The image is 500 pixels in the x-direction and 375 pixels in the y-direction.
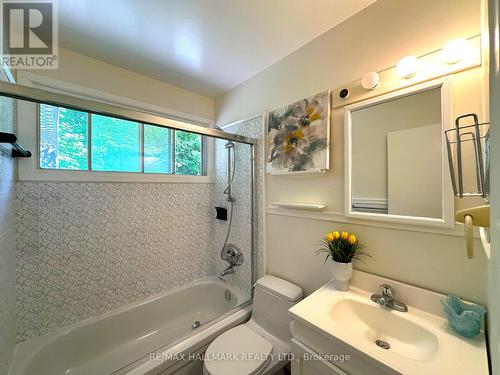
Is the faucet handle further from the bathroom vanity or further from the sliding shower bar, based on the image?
→ the sliding shower bar

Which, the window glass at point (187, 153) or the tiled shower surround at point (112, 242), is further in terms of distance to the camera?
the window glass at point (187, 153)

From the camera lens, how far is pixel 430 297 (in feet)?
3.15

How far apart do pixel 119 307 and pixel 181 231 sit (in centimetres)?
83

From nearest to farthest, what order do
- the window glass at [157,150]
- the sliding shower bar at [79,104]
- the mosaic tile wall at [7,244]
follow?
the sliding shower bar at [79,104], the mosaic tile wall at [7,244], the window glass at [157,150]

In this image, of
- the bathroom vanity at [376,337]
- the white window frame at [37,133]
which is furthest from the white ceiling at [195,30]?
the bathroom vanity at [376,337]

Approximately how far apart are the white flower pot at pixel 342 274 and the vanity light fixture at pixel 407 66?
1.07 metres

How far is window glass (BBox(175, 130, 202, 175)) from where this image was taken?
88.8 inches

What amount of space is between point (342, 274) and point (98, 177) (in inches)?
78.9

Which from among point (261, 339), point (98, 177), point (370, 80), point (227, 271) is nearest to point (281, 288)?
point (261, 339)

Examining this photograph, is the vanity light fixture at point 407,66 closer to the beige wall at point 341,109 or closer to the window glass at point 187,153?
the beige wall at point 341,109

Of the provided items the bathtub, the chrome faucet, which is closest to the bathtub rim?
the bathtub

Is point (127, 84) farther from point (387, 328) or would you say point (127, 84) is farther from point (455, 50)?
point (387, 328)

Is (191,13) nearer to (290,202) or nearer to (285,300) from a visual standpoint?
(290,202)

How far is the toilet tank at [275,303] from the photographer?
55.9 inches
